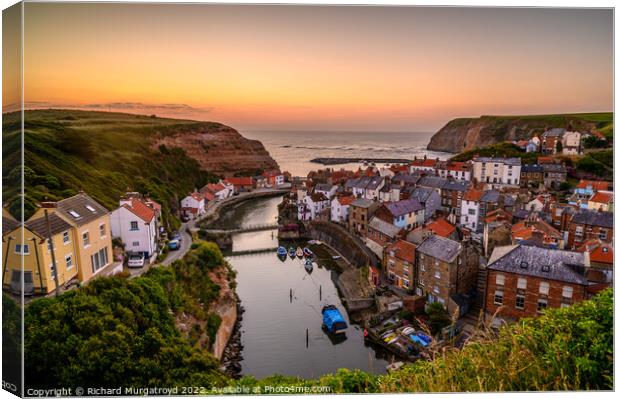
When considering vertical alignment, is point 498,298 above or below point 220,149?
below

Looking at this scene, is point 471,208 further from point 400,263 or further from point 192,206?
point 192,206

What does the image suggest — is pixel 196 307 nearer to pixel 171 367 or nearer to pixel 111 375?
pixel 171 367

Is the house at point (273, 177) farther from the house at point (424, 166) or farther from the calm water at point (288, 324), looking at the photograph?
the calm water at point (288, 324)

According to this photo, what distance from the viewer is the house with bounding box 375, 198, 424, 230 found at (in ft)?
33.6

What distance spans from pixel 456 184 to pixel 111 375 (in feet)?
33.2

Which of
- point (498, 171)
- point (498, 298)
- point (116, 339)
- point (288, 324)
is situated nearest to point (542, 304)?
point (498, 298)

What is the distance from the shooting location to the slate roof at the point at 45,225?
355 cm

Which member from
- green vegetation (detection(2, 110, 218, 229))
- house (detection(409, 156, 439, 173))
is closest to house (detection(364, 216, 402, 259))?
house (detection(409, 156, 439, 173))

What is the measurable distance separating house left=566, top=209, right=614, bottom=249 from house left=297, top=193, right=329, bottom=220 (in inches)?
306

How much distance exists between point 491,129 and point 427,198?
2727mm

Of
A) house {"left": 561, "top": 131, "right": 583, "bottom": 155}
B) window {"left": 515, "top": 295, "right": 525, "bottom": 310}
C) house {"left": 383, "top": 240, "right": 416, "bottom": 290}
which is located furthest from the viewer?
house {"left": 561, "top": 131, "right": 583, "bottom": 155}

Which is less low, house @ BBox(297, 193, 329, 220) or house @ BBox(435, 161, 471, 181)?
house @ BBox(435, 161, 471, 181)

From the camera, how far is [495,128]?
9250mm

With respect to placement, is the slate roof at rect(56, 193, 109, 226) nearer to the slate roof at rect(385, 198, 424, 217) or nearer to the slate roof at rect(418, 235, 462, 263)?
the slate roof at rect(418, 235, 462, 263)
